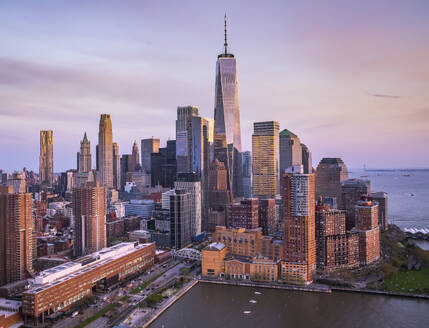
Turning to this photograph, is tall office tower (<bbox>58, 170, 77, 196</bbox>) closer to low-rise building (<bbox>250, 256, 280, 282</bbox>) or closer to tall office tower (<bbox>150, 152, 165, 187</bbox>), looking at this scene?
tall office tower (<bbox>150, 152, 165, 187</bbox>)

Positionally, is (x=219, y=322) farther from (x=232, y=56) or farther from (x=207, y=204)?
(x=232, y=56)

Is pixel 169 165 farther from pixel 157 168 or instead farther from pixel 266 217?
pixel 266 217

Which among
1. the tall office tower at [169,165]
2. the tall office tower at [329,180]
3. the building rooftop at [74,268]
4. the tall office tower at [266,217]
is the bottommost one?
the building rooftop at [74,268]

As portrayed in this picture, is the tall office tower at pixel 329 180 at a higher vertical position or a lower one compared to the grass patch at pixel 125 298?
higher

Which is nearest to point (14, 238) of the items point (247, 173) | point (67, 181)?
point (247, 173)

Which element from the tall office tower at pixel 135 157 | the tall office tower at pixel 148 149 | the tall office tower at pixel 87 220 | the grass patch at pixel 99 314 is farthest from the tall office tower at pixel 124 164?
the grass patch at pixel 99 314

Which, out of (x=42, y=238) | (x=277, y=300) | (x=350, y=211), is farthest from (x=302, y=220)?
(x=42, y=238)

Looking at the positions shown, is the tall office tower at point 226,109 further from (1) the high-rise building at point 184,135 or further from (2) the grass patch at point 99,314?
(2) the grass patch at point 99,314

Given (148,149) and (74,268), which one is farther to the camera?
(148,149)
